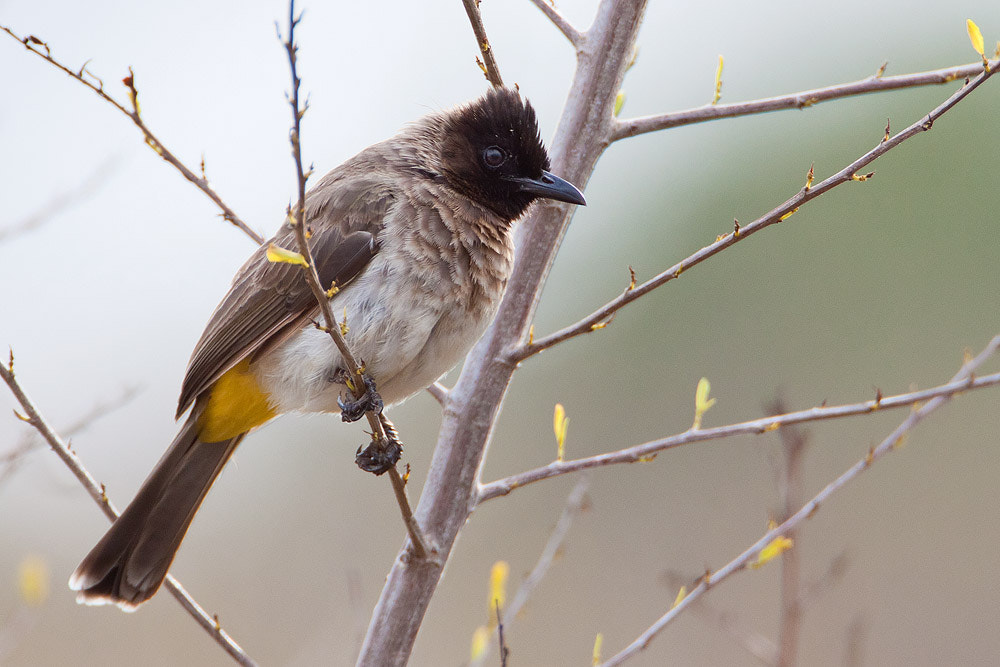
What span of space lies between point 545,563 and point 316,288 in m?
1.18

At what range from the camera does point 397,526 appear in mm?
9086

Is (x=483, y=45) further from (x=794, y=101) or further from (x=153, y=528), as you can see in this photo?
(x=153, y=528)

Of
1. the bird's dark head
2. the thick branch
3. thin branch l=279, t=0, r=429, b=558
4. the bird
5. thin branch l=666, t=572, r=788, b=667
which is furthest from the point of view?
the bird's dark head

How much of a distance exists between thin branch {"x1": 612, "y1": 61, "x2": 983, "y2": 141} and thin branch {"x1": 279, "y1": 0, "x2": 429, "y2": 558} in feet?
3.51

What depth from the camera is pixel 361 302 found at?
9.36 feet

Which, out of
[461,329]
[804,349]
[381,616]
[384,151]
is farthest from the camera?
[804,349]

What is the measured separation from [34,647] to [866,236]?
782 centimetres

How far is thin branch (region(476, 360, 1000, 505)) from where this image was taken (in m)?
2.24

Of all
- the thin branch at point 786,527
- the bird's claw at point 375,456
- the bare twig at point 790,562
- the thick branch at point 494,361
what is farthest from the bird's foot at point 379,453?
the bare twig at point 790,562

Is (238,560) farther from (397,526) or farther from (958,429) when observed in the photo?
(958,429)

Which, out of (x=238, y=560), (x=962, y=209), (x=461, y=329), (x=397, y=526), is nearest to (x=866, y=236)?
(x=962, y=209)

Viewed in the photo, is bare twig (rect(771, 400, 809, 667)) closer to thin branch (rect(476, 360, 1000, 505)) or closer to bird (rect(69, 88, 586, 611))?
thin branch (rect(476, 360, 1000, 505))

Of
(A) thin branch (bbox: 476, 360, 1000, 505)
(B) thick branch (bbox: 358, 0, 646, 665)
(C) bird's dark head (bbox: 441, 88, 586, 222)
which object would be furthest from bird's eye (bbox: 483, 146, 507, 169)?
(A) thin branch (bbox: 476, 360, 1000, 505)

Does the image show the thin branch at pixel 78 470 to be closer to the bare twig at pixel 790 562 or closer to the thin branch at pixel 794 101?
the bare twig at pixel 790 562
